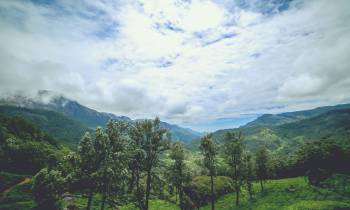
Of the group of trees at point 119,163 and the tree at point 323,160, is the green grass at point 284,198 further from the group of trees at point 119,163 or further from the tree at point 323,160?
the group of trees at point 119,163

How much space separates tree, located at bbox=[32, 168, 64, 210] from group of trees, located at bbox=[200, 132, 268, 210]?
3693 centimetres

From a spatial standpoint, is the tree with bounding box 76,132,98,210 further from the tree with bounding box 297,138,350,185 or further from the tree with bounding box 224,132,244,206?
the tree with bounding box 297,138,350,185

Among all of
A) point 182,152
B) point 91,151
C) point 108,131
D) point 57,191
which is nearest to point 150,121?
point 108,131

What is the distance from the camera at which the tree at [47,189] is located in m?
44.5

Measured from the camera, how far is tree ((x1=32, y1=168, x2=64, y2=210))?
4450 cm

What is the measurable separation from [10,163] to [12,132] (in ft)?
180

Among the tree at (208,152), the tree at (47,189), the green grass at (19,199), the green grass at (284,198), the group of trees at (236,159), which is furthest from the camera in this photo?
the group of trees at (236,159)

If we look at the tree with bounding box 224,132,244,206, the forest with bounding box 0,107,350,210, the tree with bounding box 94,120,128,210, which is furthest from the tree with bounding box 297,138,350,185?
the tree with bounding box 94,120,128,210

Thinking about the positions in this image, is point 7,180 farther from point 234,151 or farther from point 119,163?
point 234,151

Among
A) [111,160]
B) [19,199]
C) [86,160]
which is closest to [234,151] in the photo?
[111,160]

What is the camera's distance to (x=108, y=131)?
1636 inches

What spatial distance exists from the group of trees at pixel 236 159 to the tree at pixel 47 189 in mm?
36934

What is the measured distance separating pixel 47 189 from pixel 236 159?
54058 millimetres

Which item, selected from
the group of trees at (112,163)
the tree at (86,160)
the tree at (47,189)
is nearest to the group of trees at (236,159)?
the group of trees at (112,163)
